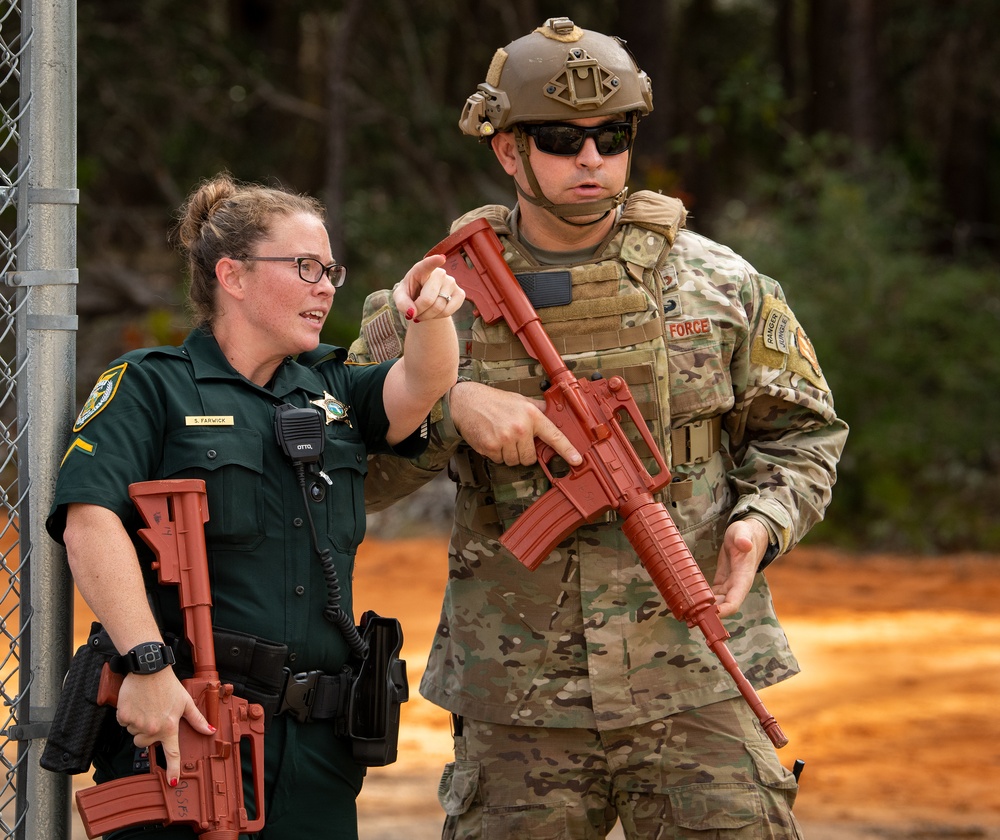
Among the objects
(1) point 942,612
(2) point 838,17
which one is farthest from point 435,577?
(2) point 838,17

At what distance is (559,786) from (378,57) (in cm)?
1484

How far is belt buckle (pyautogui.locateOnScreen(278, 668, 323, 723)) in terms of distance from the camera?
2.86 m

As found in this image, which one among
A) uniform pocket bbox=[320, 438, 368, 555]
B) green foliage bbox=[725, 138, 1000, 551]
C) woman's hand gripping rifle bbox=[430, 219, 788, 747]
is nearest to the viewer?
uniform pocket bbox=[320, 438, 368, 555]

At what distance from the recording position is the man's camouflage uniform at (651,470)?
3.25m

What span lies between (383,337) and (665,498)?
805 mm

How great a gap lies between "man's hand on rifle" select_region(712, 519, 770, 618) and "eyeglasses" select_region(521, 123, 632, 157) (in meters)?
0.94

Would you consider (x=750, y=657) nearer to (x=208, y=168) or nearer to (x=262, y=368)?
(x=262, y=368)

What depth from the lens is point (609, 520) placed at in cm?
333

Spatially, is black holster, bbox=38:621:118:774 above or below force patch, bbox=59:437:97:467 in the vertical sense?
below

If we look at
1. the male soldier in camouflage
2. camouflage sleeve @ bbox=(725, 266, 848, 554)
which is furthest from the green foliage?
the male soldier in camouflage

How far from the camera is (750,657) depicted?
10.8 feet

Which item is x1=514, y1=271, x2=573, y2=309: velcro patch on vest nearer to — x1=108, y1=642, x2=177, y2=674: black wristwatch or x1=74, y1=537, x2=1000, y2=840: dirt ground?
x1=108, y1=642, x2=177, y2=674: black wristwatch

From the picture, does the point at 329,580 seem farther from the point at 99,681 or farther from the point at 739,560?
the point at 739,560

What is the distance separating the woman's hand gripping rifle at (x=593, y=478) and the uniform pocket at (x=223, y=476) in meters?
0.64
